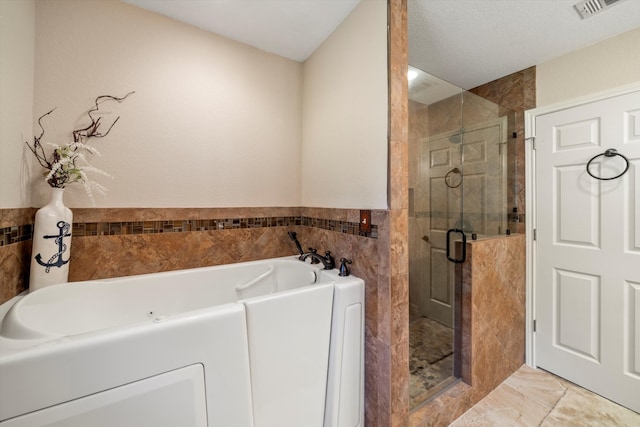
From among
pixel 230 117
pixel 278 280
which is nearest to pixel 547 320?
pixel 278 280

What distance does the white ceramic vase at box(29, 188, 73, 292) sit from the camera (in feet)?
3.88

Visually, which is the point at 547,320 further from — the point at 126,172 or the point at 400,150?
the point at 126,172

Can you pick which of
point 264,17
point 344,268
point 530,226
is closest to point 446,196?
point 530,226

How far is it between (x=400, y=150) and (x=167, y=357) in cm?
136

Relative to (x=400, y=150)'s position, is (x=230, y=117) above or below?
above

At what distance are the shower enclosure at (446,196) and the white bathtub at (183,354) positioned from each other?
77 centimetres

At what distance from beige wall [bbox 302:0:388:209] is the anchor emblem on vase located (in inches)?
58.3

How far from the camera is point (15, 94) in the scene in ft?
3.71

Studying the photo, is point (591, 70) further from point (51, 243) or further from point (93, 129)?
point (51, 243)

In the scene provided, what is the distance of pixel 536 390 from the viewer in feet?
5.64

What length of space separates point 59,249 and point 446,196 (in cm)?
252

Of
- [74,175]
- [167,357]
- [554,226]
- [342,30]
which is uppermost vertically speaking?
[342,30]

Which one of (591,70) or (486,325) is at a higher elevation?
(591,70)

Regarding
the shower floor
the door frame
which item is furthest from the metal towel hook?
the shower floor
